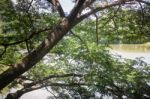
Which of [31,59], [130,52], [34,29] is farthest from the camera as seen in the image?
[130,52]

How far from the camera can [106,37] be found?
729 cm

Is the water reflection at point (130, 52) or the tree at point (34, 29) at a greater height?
the tree at point (34, 29)

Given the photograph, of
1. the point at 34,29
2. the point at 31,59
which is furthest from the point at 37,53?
the point at 34,29

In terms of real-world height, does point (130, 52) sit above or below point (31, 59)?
below

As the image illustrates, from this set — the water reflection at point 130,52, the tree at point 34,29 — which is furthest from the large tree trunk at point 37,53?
the water reflection at point 130,52

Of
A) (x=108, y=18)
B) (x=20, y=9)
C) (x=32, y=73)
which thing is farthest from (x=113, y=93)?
(x=20, y=9)

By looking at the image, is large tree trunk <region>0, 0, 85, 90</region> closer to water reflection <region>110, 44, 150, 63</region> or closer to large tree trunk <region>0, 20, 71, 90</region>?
large tree trunk <region>0, 20, 71, 90</region>

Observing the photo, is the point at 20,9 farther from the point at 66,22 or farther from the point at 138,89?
the point at 138,89

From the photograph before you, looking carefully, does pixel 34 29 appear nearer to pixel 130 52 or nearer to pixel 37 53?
pixel 37 53

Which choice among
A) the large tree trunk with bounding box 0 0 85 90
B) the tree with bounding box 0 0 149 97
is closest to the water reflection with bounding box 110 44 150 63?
the tree with bounding box 0 0 149 97

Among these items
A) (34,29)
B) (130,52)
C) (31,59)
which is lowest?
(130,52)

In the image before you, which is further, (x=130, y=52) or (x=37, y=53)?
(x=130, y=52)

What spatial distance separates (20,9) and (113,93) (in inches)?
110

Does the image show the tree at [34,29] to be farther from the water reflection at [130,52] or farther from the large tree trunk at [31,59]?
the water reflection at [130,52]
